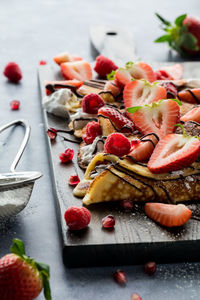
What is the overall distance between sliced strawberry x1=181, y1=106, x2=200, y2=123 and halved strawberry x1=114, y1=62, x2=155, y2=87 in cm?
64

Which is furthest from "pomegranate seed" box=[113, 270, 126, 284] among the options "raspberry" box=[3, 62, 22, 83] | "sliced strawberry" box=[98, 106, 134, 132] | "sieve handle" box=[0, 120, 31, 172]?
"raspberry" box=[3, 62, 22, 83]

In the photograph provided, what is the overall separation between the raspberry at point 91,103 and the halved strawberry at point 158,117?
45 cm

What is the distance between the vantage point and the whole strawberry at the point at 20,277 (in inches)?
83.4

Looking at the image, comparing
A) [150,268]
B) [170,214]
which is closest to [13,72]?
[170,214]

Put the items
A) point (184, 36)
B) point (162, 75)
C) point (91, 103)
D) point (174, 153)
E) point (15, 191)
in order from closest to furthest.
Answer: point (15, 191), point (174, 153), point (91, 103), point (162, 75), point (184, 36)

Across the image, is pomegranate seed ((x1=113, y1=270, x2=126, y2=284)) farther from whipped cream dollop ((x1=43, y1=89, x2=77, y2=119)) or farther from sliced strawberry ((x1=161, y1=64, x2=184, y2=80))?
sliced strawberry ((x1=161, y1=64, x2=184, y2=80))

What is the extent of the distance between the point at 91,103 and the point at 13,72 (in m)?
1.26

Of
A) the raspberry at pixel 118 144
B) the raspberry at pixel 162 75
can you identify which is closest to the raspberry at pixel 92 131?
the raspberry at pixel 118 144

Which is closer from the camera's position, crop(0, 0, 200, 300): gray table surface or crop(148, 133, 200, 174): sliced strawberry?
crop(0, 0, 200, 300): gray table surface

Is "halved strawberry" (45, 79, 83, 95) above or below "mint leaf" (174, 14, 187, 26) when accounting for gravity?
below

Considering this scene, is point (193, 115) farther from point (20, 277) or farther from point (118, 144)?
point (20, 277)

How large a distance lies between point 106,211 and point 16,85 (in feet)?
7.16

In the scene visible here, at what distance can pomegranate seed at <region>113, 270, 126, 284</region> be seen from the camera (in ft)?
7.95

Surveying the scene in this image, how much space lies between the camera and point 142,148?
296 centimetres
